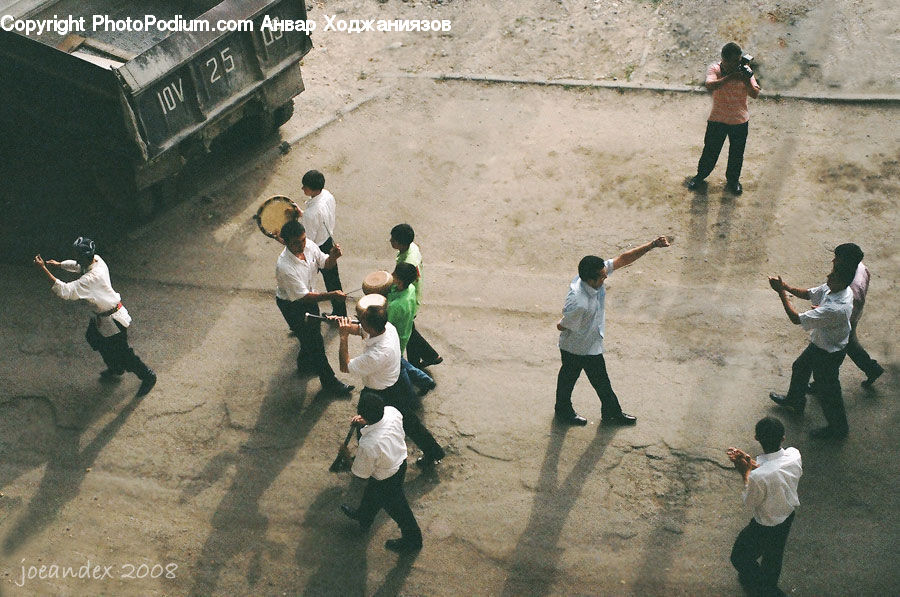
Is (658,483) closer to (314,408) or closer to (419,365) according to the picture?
(419,365)

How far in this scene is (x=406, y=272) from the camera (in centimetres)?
668

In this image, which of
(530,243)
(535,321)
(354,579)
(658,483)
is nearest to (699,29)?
(530,243)

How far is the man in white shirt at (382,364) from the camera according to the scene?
20.5 feet

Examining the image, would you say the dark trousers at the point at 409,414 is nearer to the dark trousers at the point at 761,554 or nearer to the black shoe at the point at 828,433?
the dark trousers at the point at 761,554

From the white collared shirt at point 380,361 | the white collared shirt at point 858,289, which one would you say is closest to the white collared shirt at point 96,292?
the white collared shirt at point 380,361

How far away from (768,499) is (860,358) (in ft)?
7.94

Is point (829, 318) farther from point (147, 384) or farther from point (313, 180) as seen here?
point (147, 384)

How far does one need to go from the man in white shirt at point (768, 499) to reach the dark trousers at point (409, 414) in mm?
2472

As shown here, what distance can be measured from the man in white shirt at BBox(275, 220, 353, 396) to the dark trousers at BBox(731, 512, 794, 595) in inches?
148

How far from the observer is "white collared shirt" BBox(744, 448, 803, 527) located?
18.0ft

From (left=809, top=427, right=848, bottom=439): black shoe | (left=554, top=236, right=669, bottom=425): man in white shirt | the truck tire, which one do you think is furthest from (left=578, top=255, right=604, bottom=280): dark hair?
the truck tire

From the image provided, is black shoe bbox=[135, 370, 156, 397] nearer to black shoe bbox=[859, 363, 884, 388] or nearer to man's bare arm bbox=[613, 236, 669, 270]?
man's bare arm bbox=[613, 236, 669, 270]

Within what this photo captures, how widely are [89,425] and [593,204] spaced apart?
5.94m

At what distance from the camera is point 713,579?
6309 mm
